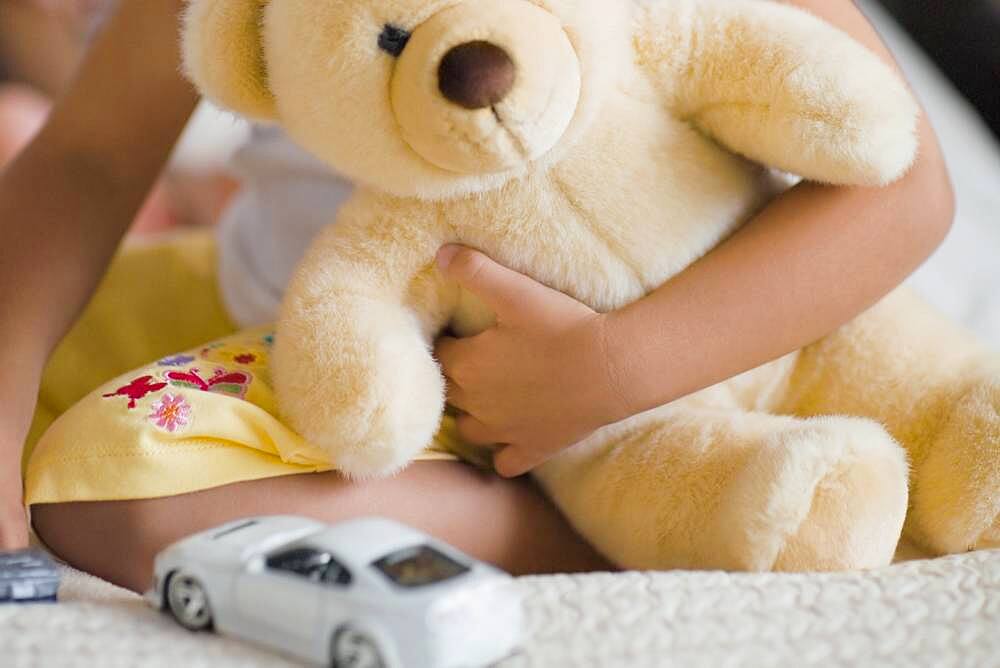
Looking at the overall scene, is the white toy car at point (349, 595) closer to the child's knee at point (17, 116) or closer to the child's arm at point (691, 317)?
the child's arm at point (691, 317)

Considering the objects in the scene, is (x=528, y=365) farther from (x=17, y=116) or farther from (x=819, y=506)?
(x=17, y=116)

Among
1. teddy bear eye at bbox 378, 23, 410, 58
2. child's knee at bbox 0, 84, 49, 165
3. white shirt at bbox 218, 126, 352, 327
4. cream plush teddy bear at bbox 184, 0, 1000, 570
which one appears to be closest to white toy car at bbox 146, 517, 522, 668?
cream plush teddy bear at bbox 184, 0, 1000, 570

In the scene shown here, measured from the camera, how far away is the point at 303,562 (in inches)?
18.6

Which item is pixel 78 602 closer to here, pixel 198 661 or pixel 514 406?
pixel 198 661

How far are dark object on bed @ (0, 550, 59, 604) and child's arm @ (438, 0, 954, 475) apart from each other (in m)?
0.26

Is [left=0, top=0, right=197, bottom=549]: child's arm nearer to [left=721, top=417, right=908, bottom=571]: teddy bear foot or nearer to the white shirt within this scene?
the white shirt

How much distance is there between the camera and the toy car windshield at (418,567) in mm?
451

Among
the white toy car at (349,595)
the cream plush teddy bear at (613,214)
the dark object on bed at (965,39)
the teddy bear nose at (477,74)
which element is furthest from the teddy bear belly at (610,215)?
the dark object on bed at (965,39)

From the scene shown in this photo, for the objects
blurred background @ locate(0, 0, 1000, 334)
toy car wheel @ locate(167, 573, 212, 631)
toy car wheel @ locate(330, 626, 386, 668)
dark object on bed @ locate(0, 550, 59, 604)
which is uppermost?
toy car wheel @ locate(330, 626, 386, 668)

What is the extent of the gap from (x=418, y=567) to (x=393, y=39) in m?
0.27

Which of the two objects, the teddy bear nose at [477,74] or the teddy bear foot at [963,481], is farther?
the teddy bear foot at [963,481]

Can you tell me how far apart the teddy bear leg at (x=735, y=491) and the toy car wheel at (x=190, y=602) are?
10.4 inches

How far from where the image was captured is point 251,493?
0.67 m

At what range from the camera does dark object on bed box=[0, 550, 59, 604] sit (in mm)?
565
